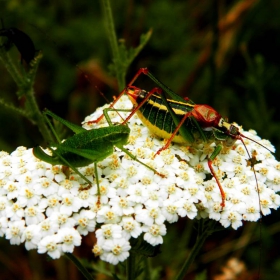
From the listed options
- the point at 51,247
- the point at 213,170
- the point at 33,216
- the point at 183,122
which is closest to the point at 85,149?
the point at 33,216

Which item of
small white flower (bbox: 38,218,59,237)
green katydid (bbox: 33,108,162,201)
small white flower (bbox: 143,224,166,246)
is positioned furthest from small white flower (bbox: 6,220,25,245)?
small white flower (bbox: 143,224,166,246)

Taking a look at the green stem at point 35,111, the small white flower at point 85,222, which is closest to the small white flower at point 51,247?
the small white flower at point 85,222

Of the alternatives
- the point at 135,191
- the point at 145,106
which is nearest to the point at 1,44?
the point at 145,106

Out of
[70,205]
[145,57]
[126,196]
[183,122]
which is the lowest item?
[70,205]

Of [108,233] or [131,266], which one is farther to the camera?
[131,266]

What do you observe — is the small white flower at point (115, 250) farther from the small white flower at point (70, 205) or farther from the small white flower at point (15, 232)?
the small white flower at point (15, 232)

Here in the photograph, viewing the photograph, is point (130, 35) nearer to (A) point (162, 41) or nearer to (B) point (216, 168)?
(A) point (162, 41)

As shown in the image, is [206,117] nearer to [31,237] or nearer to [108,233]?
[108,233]

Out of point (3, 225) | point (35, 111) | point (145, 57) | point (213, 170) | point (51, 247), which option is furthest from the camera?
point (145, 57)
